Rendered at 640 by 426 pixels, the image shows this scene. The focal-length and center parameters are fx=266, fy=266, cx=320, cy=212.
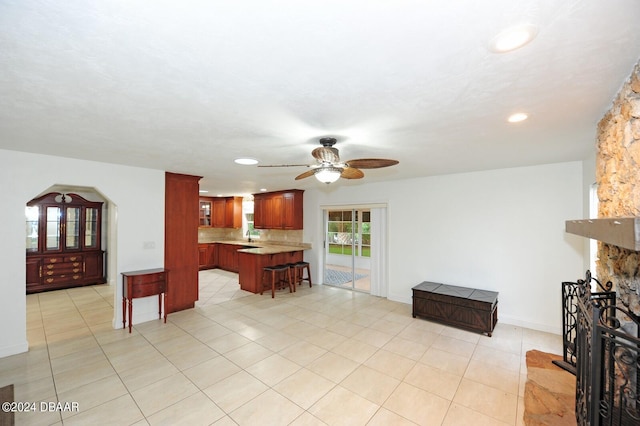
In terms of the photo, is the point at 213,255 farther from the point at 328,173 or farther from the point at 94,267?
the point at 328,173

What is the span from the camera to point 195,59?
132 centimetres

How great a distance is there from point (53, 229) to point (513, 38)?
829 cm

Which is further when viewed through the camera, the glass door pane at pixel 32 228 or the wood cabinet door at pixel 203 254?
the wood cabinet door at pixel 203 254

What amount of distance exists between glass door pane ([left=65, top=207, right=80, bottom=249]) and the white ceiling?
4.33m

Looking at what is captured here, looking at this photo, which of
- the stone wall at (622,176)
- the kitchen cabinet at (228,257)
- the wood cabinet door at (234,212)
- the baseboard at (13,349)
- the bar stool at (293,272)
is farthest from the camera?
the wood cabinet door at (234,212)

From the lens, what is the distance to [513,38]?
1155 mm

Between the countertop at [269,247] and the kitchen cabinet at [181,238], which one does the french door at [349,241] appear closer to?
the countertop at [269,247]

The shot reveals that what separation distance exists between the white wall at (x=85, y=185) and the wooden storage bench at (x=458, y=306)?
432 cm

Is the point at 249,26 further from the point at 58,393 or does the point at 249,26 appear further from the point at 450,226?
the point at 450,226

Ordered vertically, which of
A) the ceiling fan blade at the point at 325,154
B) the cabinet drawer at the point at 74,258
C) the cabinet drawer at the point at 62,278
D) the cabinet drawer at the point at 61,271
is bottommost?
the cabinet drawer at the point at 62,278

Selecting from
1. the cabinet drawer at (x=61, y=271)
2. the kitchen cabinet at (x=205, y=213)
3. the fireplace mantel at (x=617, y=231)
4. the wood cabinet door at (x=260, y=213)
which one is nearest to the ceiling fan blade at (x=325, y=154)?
the fireplace mantel at (x=617, y=231)

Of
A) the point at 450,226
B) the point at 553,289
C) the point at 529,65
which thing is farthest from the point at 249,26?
the point at 553,289

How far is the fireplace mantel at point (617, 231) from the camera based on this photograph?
90 cm

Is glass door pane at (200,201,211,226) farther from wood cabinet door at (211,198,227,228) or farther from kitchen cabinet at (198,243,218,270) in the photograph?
kitchen cabinet at (198,243,218,270)
